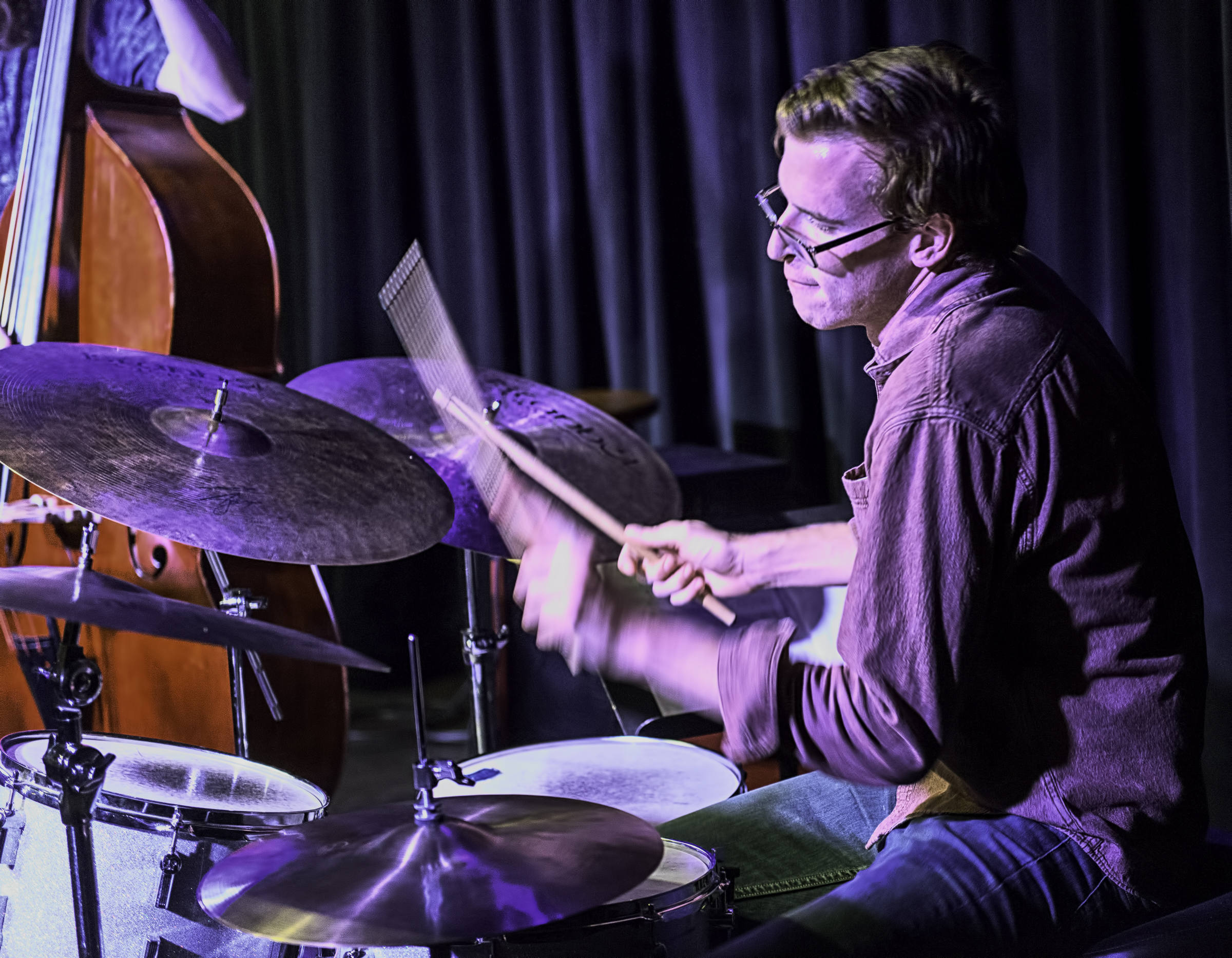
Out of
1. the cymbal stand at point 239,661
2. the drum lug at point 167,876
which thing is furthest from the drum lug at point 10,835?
the cymbal stand at point 239,661

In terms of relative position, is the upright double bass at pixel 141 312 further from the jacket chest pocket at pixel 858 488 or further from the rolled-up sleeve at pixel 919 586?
the rolled-up sleeve at pixel 919 586

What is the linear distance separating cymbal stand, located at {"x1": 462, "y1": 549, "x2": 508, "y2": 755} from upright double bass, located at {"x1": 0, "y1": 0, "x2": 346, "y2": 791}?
0.25m

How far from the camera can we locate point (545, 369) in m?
3.43

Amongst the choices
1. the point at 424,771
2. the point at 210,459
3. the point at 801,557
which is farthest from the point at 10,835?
the point at 801,557

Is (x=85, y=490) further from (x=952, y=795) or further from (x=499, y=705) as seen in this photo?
(x=499, y=705)

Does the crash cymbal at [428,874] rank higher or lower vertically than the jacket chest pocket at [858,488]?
lower

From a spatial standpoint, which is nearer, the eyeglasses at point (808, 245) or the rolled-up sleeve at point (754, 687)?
the rolled-up sleeve at point (754, 687)

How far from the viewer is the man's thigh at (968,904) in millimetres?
977

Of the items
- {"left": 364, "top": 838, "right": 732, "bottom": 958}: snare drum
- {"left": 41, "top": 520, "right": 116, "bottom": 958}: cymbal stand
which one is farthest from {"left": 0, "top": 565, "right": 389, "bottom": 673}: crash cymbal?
{"left": 364, "top": 838, "right": 732, "bottom": 958}: snare drum

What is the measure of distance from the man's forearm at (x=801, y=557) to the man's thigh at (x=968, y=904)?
1.51 ft

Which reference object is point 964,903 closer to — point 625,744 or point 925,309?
point 925,309

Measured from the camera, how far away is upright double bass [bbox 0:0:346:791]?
2148 mm

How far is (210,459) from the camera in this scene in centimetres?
157

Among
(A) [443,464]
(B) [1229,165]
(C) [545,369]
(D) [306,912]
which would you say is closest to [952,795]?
(D) [306,912]
